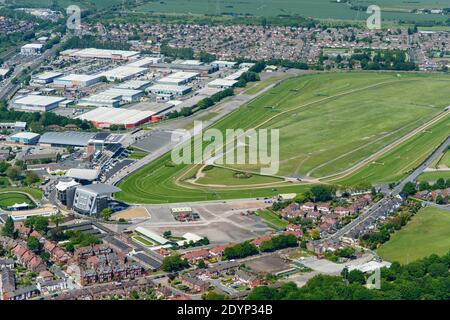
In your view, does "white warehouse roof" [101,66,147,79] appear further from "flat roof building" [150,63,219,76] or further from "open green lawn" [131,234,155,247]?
"open green lawn" [131,234,155,247]

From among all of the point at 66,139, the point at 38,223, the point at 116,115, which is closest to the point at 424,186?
the point at 38,223

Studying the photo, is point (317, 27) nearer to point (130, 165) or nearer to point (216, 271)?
point (130, 165)

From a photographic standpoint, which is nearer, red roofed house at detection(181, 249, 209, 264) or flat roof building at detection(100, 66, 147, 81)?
red roofed house at detection(181, 249, 209, 264)

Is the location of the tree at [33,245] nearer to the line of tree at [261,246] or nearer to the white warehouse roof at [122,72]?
the line of tree at [261,246]

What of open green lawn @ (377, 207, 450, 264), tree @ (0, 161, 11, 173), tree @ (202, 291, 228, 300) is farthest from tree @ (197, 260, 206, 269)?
tree @ (0, 161, 11, 173)

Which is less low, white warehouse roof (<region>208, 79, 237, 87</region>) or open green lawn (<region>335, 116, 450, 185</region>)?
white warehouse roof (<region>208, 79, 237, 87</region>)

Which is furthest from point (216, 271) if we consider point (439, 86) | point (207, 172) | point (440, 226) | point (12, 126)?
point (439, 86)

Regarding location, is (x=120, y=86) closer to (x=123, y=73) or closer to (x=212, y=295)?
(x=123, y=73)
